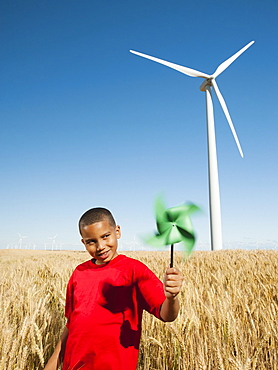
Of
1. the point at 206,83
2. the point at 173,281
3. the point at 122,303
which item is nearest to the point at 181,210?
the point at 173,281

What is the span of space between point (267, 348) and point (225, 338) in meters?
0.31

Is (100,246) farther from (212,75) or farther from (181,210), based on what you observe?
(212,75)

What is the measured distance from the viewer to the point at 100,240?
1.90m

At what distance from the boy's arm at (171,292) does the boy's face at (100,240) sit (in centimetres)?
43

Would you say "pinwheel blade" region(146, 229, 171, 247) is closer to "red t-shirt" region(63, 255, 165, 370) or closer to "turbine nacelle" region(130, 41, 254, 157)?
"red t-shirt" region(63, 255, 165, 370)

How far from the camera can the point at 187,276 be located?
15.9 ft

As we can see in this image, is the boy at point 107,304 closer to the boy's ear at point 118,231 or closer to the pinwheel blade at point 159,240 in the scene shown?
the boy's ear at point 118,231

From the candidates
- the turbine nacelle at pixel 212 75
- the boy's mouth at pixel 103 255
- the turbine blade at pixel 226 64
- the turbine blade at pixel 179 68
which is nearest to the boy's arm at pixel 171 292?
the boy's mouth at pixel 103 255

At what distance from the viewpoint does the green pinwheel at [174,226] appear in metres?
1.47

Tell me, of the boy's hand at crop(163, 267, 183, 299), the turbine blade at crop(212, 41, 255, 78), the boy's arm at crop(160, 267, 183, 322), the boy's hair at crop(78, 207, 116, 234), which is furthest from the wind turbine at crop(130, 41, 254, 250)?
the boy's hand at crop(163, 267, 183, 299)

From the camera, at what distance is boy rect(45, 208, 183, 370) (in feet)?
5.67

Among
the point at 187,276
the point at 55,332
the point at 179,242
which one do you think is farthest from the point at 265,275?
the point at 179,242

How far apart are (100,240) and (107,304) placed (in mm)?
349

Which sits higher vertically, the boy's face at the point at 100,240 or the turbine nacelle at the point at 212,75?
the turbine nacelle at the point at 212,75
